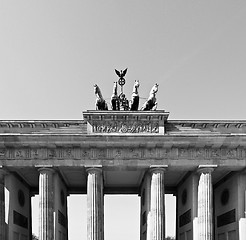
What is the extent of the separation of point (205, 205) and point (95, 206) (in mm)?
10630

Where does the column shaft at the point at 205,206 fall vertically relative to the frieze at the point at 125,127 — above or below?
below

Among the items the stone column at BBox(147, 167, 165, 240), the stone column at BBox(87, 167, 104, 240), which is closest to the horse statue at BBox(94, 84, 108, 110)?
the stone column at BBox(87, 167, 104, 240)

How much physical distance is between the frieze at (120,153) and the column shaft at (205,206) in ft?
6.12

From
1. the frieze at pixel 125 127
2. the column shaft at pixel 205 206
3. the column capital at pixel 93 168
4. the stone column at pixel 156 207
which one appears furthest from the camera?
the frieze at pixel 125 127

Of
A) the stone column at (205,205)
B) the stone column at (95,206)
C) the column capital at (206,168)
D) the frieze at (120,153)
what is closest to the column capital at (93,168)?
the stone column at (95,206)

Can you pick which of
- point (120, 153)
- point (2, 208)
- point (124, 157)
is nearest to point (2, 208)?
point (2, 208)

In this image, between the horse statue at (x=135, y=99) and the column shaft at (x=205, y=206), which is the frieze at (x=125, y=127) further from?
the column shaft at (x=205, y=206)

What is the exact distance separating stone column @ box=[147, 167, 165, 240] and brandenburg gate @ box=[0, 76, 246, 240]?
0.09 meters

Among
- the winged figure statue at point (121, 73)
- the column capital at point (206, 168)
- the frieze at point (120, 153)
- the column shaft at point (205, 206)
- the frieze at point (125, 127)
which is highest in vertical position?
the winged figure statue at point (121, 73)

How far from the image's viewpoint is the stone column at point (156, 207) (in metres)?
33.5

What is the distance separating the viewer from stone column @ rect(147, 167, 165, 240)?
110ft

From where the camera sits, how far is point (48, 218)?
33469 millimetres

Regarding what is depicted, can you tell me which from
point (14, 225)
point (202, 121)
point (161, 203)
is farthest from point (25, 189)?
point (202, 121)

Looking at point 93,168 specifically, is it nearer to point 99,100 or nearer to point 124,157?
point 124,157
